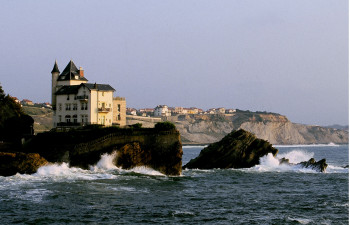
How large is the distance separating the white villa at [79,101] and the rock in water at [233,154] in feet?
37.4

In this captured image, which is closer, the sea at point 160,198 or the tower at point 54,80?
the sea at point 160,198

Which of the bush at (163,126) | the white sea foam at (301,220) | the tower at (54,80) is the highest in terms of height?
the tower at (54,80)

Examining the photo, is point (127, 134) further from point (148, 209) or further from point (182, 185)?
point (148, 209)

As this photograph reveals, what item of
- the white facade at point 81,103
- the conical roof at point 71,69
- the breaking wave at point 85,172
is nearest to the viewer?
the breaking wave at point 85,172

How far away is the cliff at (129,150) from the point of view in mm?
51281

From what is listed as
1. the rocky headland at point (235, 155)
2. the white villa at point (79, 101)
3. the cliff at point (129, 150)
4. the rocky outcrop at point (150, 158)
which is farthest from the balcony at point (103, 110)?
the rocky headland at point (235, 155)

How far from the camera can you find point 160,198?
37.3m

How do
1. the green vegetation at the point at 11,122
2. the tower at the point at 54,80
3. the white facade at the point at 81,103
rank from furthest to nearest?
the tower at the point at 54,80, the green vegetation at the point at 11,122, the white facade at the point at 81,103

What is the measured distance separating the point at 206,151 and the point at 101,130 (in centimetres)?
1723

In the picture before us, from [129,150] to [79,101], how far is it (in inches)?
487

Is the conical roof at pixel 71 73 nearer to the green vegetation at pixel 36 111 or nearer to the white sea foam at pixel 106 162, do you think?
the white sea foam at pixel 106 162

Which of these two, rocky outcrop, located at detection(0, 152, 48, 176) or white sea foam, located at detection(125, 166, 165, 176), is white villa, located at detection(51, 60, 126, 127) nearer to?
white sea foam, located at detection(125, 166, 165, 176)

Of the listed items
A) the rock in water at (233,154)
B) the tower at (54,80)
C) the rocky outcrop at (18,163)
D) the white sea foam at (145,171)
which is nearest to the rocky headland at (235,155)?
the rock in water at (233,154)

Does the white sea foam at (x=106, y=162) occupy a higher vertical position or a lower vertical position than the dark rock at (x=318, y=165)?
higher
